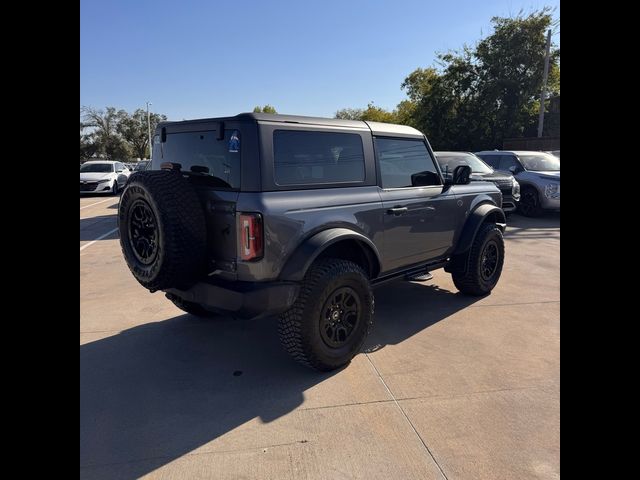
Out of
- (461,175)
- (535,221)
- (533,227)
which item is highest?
(461,175)

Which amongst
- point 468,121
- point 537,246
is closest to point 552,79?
point 468,121

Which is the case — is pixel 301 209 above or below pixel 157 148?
below

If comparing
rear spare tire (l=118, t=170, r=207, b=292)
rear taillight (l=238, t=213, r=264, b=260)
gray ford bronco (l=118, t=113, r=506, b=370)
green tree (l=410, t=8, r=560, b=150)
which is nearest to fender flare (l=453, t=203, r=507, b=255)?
gray ford bronco (l=118, t=113, r=506, b=370)

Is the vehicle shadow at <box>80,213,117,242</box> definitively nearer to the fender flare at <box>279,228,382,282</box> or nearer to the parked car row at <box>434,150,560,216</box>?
the fender flare at <box>279,228,382,282</box>

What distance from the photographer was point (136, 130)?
2217 inches

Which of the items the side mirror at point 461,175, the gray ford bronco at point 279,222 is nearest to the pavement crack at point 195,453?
the gray ford bronco at point 279,222

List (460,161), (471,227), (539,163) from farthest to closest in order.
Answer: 1. (539,163)
2. (460,161)
3. (471,227)

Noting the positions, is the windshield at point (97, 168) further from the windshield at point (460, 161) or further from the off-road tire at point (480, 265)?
the off-road tire at point (480, 265)

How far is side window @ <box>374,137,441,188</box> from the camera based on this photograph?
3.99 metres

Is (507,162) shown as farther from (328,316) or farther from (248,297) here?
(248,297)

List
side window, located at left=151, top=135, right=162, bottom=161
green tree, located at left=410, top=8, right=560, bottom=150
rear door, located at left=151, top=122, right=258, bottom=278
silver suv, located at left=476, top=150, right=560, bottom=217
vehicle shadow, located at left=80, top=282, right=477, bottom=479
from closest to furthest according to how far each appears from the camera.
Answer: vehicle shadow, located at left=80, top=282, right=477, bottom=479
rear door, located at left=151, top=122, right=258, bottom=278
side window, located at left=151, top=135, right=162, bottom=161
silver suv, located at left=476, top=150, right=560, bottom=217
green tree, located at left=410, top=8, right=560, bottom=150

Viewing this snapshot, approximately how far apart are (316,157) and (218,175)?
78 cm

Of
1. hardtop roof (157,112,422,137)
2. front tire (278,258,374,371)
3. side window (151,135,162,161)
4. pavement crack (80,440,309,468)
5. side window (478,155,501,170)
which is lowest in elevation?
pavement crack (80,440,309,468)

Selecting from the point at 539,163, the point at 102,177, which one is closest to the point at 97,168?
the point at 102,177
